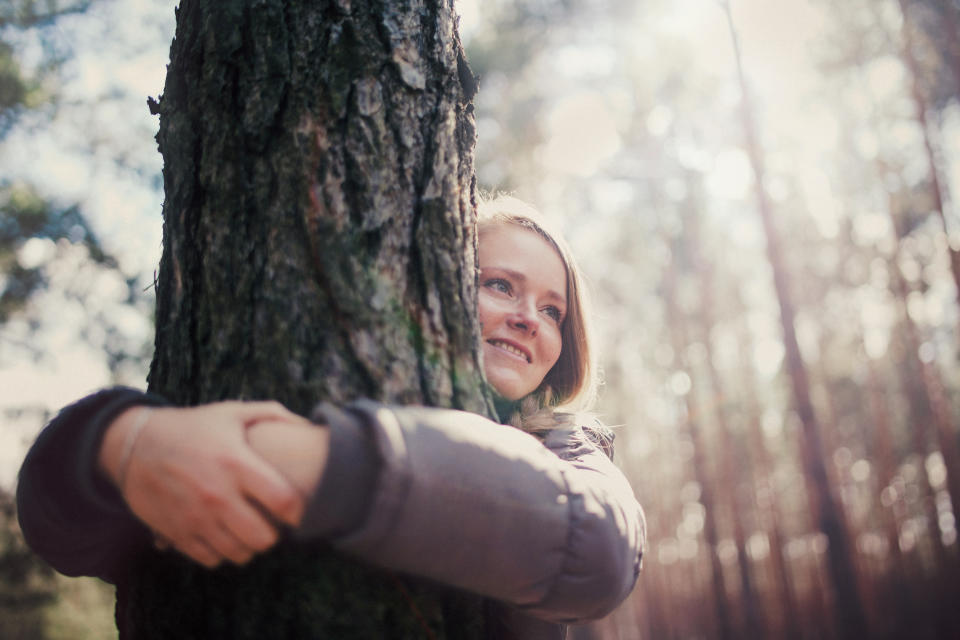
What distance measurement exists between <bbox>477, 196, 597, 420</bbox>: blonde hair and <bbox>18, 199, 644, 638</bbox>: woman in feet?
3.60

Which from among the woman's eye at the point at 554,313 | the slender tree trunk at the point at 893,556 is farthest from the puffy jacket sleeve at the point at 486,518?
the slender tree trunk at the point at 893,556

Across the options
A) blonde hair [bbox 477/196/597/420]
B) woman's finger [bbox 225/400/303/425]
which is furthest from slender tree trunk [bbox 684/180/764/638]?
woman's finger [bbox 225/400/303/425]

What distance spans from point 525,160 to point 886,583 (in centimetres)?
1827

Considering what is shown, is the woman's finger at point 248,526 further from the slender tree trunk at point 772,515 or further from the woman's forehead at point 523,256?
the slender tree trunk at point 772,515

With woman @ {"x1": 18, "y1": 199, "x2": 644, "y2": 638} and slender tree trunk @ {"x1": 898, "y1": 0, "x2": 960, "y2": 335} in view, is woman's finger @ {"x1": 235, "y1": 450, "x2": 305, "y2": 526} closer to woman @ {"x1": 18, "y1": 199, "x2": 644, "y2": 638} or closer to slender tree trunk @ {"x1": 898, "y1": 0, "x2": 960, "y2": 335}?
woman @ {"x1": 18, "y1": 199, "x2": 644, "y2": 638}

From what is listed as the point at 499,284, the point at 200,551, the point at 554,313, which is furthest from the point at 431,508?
the point at 554,313

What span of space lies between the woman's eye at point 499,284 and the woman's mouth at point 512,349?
20 centimetres

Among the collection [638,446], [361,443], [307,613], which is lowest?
[638,446]

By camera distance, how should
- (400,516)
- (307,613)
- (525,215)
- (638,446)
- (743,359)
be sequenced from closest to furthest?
(400,516) < (307,613) < (525,215) < (743,359) < (638,446)

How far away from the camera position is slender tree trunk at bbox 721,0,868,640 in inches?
357

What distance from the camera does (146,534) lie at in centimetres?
115

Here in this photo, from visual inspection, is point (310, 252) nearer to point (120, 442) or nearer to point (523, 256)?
point (120, 442)

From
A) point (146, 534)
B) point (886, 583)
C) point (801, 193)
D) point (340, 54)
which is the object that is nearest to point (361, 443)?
point (146, 534)

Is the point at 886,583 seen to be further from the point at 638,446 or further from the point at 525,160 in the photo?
the point at 525,160
